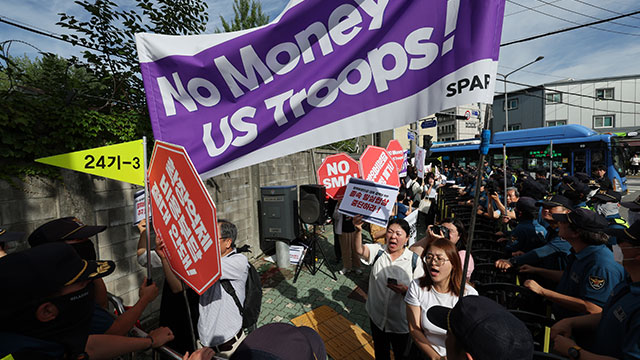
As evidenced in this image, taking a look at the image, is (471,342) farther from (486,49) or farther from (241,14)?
(241,14)

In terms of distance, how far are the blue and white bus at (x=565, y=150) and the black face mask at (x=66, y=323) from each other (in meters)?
12.1

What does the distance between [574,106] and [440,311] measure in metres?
41.0

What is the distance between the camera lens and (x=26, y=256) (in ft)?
3.76

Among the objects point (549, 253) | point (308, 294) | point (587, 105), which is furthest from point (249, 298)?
point (587, 105)

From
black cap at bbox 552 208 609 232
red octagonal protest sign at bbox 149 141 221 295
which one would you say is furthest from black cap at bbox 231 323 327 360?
black cap at bbox 552 208 609 232

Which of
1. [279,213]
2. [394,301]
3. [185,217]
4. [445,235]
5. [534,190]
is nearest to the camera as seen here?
[185,217]

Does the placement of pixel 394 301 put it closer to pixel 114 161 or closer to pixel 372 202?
pixel 372 202

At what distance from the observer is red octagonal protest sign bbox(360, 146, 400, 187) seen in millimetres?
4314

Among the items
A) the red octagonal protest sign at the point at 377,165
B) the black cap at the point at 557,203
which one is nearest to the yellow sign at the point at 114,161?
the red octagonal protest sign at the point at 377,165

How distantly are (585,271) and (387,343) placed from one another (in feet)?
6.31

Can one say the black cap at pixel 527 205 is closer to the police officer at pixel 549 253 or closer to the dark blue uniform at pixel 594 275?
the police officer at pixel 549 253

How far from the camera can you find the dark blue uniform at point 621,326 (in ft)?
5.04

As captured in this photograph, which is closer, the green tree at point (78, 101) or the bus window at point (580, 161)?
the green tree at point (78, 101)

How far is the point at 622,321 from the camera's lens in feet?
5.57
